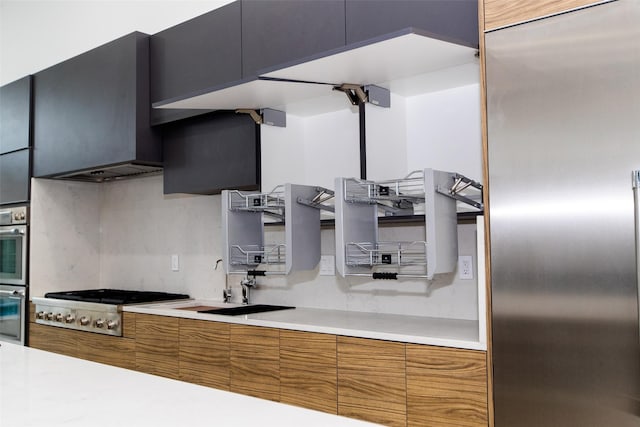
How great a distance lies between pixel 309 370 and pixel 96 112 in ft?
7.86

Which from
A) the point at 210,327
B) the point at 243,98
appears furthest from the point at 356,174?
the point at 210,327

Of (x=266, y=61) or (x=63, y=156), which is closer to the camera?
(x=266, y=61)

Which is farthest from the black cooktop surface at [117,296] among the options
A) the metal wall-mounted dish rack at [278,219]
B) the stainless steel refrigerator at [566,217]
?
the stainless steel refrigerator at [566,217]

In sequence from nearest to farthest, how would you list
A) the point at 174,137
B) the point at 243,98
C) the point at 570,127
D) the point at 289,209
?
1. the point at 570,127
2. the point at 289,209
3. the point at 243,98
4. the point at 174,137

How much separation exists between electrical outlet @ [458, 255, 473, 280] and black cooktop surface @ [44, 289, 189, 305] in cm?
200

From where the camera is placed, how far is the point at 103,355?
3643 millimetres

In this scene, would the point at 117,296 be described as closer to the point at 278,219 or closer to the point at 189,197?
the point at 189,197

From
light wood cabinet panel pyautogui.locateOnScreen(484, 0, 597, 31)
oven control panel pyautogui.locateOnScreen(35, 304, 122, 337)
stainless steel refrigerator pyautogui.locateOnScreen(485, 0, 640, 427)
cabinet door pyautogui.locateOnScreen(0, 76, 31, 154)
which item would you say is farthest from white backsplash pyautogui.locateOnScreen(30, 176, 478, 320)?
light wood cabinet panel pyautogui.locateOnScreen(484, 0, 597, 31)

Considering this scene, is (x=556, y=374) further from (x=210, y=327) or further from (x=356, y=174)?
(x=210, y=327)

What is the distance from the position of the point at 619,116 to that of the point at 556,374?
0.85 metres

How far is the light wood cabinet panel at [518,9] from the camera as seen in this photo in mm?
1936

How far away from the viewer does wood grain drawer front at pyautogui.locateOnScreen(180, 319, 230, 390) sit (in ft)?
9.52

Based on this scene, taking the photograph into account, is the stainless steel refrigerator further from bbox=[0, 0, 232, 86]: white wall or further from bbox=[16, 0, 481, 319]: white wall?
bbox=[0, 0, 232, 86]: white wall

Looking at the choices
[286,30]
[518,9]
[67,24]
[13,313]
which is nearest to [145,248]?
[13,313]
